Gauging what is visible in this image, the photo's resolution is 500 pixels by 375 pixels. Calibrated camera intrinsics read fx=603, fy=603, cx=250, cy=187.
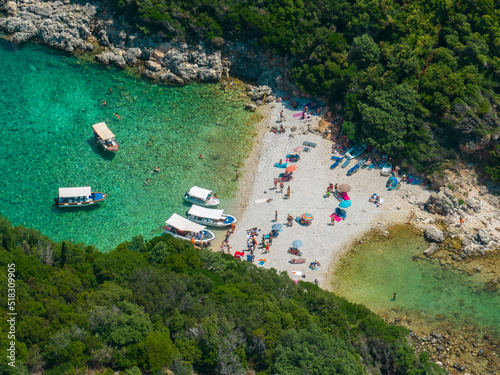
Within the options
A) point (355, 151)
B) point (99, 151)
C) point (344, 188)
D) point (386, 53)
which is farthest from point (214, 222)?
point (386, 53)

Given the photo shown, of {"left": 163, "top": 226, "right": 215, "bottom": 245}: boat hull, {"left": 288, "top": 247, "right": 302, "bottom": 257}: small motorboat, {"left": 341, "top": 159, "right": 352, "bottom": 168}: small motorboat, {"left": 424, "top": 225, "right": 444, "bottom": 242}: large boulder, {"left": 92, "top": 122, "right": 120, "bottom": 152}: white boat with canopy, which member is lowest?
{"left": 163, "top": 226, "right": 215, "bottom": 245}: boat hull

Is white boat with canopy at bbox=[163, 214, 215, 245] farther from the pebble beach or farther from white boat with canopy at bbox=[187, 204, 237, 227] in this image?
the pebble beach

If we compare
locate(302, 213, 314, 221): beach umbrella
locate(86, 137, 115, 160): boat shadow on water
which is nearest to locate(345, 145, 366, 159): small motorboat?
locate(302, 213, 314, 221): beach umbrella

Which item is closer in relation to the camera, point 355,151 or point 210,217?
point 210,217

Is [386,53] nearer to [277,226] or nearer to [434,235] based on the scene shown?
[434,235]

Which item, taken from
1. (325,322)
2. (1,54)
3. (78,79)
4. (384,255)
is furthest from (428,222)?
(1,54)

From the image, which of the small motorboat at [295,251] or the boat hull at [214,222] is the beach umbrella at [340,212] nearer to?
the small motorboat at [295,251]

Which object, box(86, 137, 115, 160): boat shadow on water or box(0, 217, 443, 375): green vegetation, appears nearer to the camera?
box(0, 217, 443, 375): green vegetation
